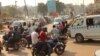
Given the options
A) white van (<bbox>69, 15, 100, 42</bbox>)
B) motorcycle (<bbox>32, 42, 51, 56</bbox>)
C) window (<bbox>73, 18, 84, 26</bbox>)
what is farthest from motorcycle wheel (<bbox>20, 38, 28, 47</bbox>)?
motorcycle (<bbox>32, 42, 51, 56</bbox>)

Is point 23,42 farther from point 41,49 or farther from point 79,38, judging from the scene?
point 41,49

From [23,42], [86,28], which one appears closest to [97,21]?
[86,28]

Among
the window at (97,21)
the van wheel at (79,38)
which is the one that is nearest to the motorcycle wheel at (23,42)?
the van wheel at (79,38)

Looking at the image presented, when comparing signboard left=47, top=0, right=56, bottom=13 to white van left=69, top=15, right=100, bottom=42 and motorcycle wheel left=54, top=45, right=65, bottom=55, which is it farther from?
motorcycle wheel left=54, top=45, right=65, bottom=55

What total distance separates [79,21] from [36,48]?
254 inches

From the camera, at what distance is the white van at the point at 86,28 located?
18328mm

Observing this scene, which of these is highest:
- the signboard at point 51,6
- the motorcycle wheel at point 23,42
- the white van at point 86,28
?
the signboard at point 51,6

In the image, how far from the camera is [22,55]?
1569 centimetres

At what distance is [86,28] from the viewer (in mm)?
18797

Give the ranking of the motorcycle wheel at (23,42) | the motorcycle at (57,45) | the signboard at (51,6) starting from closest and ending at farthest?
the motorcycle at (57,45), the motorcycle wheel at (23,42), the signboard at (51,6)

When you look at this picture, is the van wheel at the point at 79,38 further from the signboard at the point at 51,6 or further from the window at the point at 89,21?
the signboard at the point at 51,6

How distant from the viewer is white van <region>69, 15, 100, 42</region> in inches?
722

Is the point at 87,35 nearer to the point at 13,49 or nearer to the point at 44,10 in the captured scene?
the point at 13,49

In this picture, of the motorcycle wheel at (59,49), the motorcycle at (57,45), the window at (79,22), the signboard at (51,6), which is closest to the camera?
the motorcycle at (57,45)
